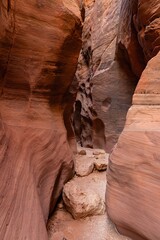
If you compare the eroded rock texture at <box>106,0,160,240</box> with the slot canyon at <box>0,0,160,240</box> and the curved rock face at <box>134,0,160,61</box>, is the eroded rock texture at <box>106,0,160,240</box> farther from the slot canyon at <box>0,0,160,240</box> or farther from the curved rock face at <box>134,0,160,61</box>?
the curved rock face at <box>134,0,160,61</box>

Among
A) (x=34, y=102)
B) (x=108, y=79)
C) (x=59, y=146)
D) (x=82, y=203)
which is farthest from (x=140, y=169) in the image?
(x=108, y=79)

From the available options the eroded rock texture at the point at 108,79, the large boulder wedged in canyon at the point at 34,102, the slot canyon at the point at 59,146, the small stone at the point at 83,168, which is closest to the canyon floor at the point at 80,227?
the slot canyon at the point at 59,146

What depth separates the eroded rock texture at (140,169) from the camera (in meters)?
1.90

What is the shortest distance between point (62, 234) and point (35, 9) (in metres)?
2.94

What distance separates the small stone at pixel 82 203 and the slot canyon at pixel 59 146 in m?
0.01

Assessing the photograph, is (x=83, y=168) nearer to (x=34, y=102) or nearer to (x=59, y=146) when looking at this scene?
(x=59, y=146)

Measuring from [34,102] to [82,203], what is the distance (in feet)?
5.45

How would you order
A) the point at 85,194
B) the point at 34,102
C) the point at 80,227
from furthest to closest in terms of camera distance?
the point at 34,102, the point at 85,194, the point at 80,227

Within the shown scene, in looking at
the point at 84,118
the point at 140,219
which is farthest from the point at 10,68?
the point at 84,118

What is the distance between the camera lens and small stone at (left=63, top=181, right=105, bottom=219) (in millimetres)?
2670

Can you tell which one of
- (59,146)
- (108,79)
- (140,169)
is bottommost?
(59,146)

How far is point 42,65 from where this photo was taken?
3219 millimetres

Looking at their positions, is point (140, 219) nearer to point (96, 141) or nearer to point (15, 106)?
point (15, 106)

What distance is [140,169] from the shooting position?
2092 millimetres
